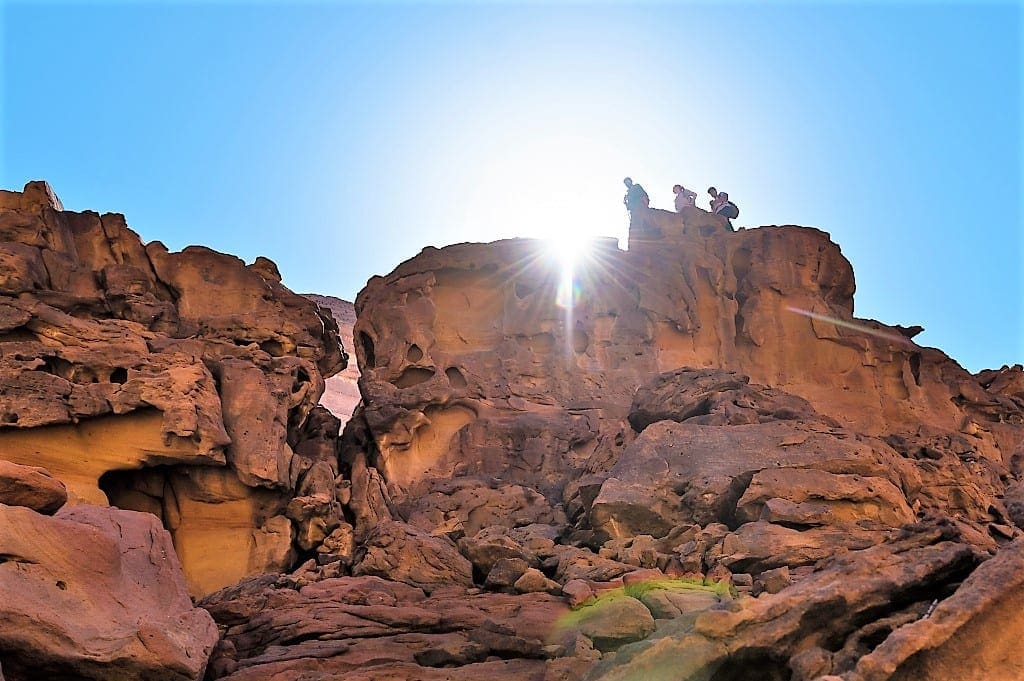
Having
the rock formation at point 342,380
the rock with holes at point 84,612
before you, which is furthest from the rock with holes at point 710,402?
the rock formation at point 342,380

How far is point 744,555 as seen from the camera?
11.2 metres

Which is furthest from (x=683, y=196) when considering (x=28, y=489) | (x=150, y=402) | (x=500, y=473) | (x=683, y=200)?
(x=28, y=489)

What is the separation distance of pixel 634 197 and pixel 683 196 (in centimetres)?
336

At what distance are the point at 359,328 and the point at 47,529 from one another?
15404 millimetres

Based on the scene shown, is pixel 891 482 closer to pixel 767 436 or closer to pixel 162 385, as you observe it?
pixel 767 436

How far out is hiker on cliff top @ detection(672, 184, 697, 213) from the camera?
1233 inches

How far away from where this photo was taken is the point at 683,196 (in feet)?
104

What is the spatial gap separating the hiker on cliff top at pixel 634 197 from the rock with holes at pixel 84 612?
22567 mm

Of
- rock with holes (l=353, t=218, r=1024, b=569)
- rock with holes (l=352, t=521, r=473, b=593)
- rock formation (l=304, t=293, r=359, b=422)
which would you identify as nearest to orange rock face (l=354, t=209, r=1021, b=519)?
rock with holes (l=353, t=218, r=1024, b=569)

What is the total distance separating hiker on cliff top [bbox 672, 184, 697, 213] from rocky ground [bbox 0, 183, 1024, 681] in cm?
417

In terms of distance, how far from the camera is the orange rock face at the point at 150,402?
1557cm

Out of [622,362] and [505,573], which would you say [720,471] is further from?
[622,362]

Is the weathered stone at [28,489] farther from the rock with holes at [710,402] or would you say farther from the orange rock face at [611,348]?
the orange rock face at [611,348]

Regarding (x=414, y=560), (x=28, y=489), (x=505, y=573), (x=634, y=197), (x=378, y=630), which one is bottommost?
(x=378, y=630)
